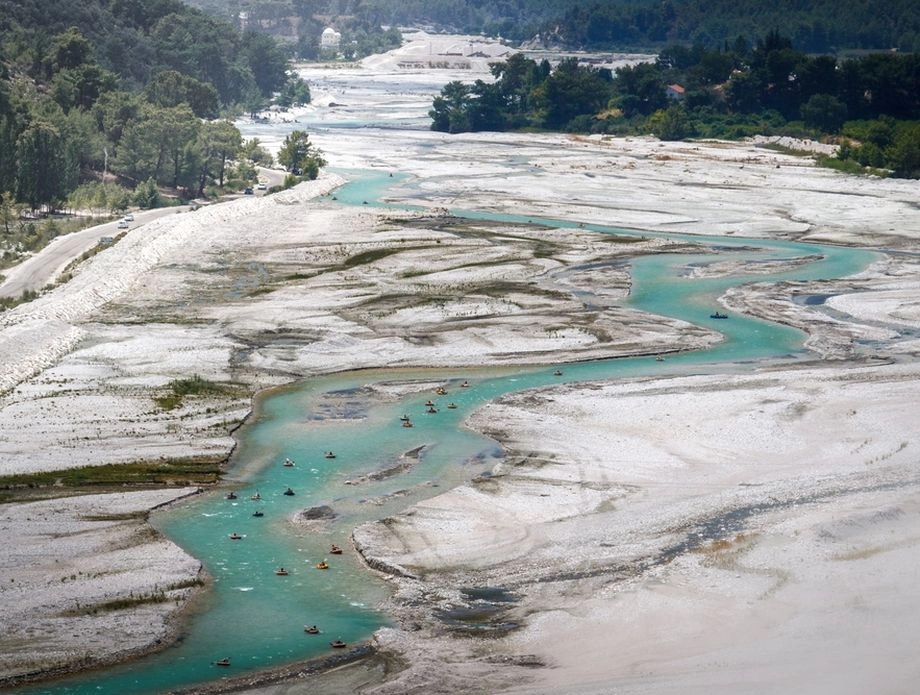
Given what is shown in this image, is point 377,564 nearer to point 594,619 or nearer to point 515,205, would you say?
point 594,619

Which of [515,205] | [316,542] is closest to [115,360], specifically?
[316,542]

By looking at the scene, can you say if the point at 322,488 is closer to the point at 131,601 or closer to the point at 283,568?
the point at 283,568

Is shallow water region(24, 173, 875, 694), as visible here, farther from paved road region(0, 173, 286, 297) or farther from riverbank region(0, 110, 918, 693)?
paved road region(0, 173, 286, 297)

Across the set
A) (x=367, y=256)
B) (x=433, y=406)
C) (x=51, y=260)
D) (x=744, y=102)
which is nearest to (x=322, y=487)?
(x=433, y=406)

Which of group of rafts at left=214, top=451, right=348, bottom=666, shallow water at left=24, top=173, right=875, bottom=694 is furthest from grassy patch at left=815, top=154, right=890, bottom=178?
group of rafts at left=214, top=451, right=348, bottom=666

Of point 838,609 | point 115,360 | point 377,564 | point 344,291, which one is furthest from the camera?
point 344,291

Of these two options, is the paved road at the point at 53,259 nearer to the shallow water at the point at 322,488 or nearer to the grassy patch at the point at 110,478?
the shallow water at the point at 322,488
